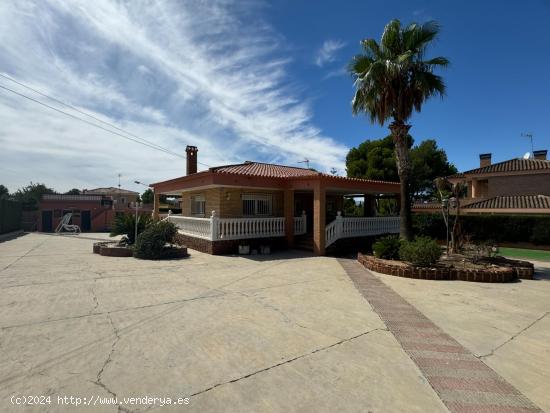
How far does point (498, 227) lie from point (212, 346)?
2042 centimetres

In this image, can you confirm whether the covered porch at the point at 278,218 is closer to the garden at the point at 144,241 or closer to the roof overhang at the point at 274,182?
the roof overhang at the point at 274,182

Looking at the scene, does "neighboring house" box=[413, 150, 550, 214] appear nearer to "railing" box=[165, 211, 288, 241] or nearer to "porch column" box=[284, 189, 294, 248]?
"porch column" box=[284, 189, 294, 248]

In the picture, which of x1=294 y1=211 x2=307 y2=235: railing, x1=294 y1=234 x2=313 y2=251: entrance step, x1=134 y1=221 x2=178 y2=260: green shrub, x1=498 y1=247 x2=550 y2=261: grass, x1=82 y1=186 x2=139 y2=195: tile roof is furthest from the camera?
x1=82 y1=186 x2=139 y2=195: tile roof

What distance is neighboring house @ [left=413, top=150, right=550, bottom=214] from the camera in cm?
2041

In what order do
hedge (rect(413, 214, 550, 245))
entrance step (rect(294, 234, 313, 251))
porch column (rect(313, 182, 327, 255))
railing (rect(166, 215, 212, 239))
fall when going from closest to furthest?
porch column (rect(313, 182, 327, 255)) → railing (rect(166, 215, 212, 239)) → entrance step (rect(294, 234, 313, 251)) → hedge (rect(413, 214, 550, 245))

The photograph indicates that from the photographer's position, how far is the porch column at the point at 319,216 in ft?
42.4

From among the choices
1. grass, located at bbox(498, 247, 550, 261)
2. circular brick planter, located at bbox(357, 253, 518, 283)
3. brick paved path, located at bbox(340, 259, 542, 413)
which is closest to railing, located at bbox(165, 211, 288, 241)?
circular brick planter, located at bbox(357, 253, 518, 283)

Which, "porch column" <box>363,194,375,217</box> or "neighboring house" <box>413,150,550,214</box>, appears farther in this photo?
"porch column" <box>363,194,375,217</box>

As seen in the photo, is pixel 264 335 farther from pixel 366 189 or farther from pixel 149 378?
pixel 366 189

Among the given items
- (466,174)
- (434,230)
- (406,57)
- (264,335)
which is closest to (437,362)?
(264,335)

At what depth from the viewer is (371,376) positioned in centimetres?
354

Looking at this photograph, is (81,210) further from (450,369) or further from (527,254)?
(527,254)

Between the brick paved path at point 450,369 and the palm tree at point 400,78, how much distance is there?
22.3 feet

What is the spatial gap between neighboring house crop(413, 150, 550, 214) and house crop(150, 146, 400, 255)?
8.78 metres
